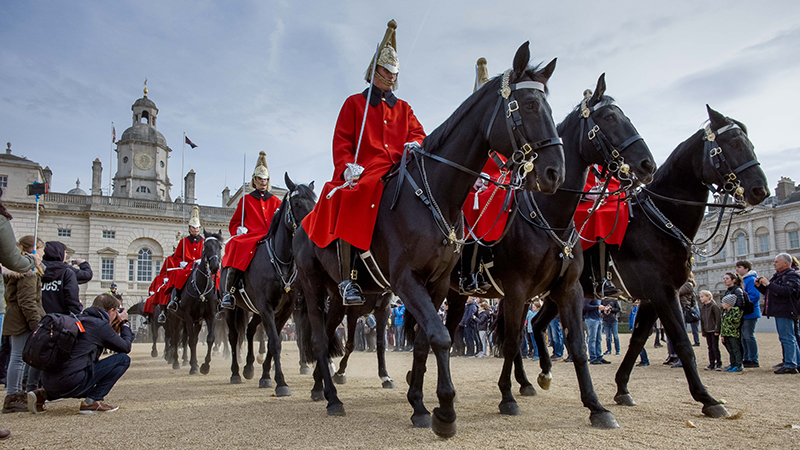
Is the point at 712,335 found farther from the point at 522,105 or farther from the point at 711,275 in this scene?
the point at 711,275

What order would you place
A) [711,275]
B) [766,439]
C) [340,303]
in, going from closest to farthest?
[766,439], [340,303], [711,275]

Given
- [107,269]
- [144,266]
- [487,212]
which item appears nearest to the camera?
[487,212]

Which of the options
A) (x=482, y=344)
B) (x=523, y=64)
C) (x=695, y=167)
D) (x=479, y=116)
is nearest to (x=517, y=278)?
(x=479, y=116)

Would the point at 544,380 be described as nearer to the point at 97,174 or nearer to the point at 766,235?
the point at 766,235

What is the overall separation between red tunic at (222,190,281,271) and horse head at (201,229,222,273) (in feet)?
2.69

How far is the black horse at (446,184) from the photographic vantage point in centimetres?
416

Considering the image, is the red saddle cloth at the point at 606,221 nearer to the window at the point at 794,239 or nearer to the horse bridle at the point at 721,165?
the horse bridle at the point at 721,165

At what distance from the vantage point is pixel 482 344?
1842cm

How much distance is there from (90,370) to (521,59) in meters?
6.13

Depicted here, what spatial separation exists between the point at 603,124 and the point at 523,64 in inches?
63.0

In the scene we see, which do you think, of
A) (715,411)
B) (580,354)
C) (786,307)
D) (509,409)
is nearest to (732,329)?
(786,307)

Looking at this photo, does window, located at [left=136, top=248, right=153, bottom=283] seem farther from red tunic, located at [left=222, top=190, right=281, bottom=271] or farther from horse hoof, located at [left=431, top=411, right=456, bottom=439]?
horse hoof, located at [left=431, top=411, right=456, bottom=439]

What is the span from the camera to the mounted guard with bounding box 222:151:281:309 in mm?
9078

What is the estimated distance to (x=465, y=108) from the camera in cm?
478
